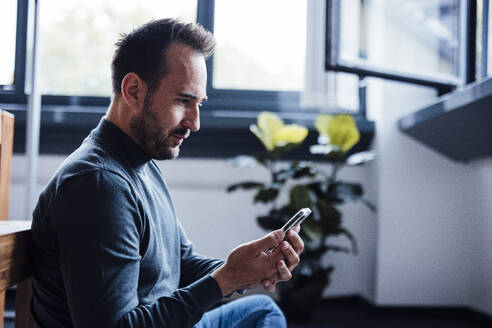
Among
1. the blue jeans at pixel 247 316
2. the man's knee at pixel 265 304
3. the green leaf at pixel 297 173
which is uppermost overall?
the green leaf at pixel 297 173

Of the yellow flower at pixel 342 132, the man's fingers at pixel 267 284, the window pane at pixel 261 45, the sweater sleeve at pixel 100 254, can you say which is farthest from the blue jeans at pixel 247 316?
the window pane at pixel 261 45

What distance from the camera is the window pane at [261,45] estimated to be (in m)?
2.58

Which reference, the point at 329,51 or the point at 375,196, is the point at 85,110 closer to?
the point at 329,51

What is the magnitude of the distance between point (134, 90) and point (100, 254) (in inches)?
14.3

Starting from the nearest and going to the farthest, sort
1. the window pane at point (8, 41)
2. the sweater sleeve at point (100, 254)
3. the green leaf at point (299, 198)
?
the sweater sleeve at point (100, 254) → the green leaf at point (299, 198) → the window pane at point (8, 41)

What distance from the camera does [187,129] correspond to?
98cm

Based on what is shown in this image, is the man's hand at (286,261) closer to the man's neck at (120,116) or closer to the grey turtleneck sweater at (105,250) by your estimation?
the grey turtleneck sweater at (105,250)

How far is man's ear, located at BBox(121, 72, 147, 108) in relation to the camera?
0.91 m

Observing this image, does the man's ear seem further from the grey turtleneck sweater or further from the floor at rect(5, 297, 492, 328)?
the floor at rect(5, 297, 492, 328)

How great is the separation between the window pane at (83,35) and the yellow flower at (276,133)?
2.69 ft

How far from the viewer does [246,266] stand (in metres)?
0.81

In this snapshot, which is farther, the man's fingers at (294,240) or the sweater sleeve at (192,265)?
the sweater sleeve at (192,265)

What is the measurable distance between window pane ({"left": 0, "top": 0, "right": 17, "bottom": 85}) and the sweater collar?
1.95m

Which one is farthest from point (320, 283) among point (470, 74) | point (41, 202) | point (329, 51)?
point (41, 202)
